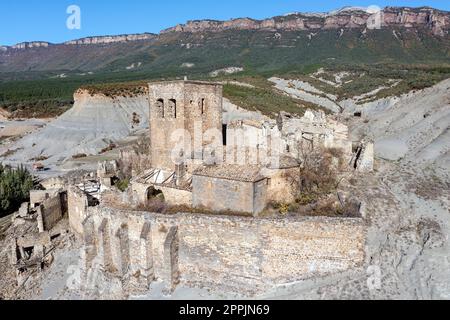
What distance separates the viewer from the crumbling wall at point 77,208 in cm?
1794

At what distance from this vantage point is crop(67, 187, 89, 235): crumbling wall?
17.9 meters

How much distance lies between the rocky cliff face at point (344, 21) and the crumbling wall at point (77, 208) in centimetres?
14106

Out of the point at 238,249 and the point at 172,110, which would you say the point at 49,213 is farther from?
the point at 238,249

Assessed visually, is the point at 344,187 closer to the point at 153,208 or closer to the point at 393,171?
the point at 393,171

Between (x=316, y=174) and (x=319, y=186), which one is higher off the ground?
(x=316, y=174)

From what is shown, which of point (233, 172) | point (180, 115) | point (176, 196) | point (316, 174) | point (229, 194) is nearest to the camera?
point (229, 194)

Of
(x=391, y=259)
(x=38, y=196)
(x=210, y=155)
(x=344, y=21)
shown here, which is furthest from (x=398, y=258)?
(x=344, y=21)

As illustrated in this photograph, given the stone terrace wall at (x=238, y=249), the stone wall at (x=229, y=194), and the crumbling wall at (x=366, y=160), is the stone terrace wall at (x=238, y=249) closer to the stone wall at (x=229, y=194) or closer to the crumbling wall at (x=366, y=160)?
the stone wall at (x=229, y=194)

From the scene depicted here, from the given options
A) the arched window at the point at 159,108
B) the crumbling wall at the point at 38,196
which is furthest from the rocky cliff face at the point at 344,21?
the arched window at the point at 159,108

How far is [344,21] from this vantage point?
156125mm

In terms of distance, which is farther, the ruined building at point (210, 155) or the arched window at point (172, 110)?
the arched window at point (172, 110)

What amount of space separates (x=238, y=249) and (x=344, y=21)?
157925 millimetres

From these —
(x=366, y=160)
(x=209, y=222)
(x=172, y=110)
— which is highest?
(x=172, y=110)
